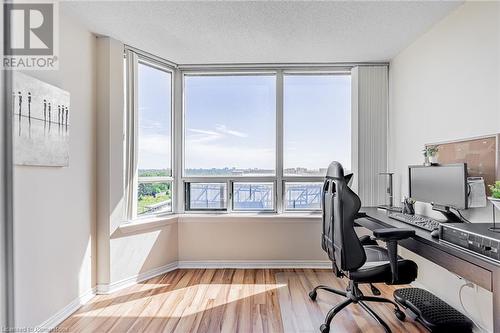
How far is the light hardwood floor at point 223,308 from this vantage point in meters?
2.15

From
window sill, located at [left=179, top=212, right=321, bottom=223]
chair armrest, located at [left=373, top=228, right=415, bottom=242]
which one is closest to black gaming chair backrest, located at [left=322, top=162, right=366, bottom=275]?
chair armrest, located at [left=373, top=228, right=415, bottom=242]

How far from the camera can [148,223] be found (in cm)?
303

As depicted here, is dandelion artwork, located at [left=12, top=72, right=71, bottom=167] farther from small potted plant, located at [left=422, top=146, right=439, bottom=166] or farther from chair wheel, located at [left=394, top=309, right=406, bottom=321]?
small potted plant, located at [left=422, top=146, right=439, bottom=166]

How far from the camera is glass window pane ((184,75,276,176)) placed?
3570 millimetres

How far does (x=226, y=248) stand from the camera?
343 cm

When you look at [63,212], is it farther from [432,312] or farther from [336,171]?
[432,312]

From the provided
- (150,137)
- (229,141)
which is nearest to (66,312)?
(150,137)

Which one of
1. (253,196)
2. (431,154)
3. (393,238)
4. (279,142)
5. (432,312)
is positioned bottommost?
(432,312)

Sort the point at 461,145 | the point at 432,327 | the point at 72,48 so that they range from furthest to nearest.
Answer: the point at 72,48 < the point at 461,145 < the point at 432,327

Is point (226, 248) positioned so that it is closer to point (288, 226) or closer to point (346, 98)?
point (288, 226)

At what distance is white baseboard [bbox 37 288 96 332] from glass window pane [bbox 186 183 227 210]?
1.43 m

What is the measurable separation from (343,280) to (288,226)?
87 cm

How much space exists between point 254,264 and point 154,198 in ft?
4.95

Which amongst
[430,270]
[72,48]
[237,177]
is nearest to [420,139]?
[430,270]
